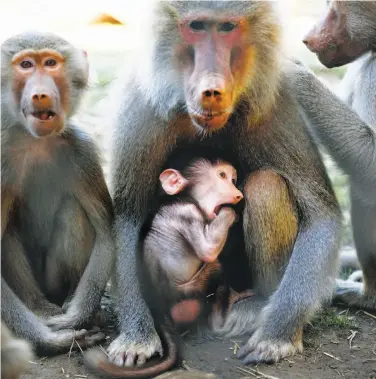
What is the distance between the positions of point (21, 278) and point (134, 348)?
523mm

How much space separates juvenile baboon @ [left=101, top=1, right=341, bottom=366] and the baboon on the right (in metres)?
0.18

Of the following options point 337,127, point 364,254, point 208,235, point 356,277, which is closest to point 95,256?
point 208,235

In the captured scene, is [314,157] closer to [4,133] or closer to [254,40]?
[254,40]

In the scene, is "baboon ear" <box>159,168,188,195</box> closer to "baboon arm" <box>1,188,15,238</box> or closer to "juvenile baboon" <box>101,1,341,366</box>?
"juvenile baboon" <box>101,1,341,366</box>

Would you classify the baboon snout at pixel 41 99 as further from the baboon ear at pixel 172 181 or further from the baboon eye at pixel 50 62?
the baboon ear at pixel 172 181

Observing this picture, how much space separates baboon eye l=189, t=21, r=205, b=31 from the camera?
2854 millimetres

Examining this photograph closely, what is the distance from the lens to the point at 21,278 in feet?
9.66

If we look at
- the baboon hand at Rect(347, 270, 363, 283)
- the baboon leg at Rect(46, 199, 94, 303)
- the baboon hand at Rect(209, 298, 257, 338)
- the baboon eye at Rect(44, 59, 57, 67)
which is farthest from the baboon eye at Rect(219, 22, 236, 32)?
the baboon hand at Rect(347, 270, 363, 283)

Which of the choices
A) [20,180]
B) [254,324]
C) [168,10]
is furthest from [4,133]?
[254,324]

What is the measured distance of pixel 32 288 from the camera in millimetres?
2988

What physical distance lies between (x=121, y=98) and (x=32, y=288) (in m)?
0.90

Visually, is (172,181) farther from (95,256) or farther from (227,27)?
(227,27)

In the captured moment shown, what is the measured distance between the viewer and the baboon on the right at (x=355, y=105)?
346cm

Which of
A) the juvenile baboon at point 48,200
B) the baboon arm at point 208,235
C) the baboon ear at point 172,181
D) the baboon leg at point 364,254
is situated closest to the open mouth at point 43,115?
the juvenile baboon at point 48,200
